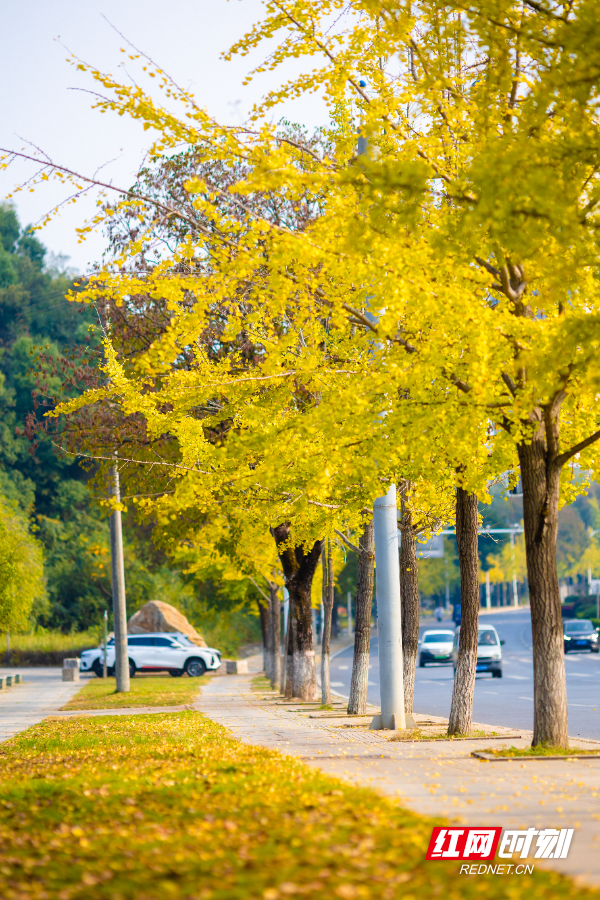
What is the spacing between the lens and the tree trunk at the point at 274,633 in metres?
30.5

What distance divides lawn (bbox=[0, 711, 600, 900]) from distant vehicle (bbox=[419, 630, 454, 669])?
33.3 m

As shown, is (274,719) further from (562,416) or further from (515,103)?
(515,103)

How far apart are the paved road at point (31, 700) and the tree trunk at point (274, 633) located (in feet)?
19.2

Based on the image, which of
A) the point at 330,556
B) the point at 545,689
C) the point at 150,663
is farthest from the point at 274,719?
the point at 150,663

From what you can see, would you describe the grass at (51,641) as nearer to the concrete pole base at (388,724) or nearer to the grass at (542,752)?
the concrete pole base at (388,724)

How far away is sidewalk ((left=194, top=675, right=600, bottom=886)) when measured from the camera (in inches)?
244

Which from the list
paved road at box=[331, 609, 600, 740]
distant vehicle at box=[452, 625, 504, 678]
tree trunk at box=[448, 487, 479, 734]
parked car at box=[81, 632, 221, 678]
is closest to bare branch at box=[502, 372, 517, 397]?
tree trunk at box=[448, 487, 479, 734]

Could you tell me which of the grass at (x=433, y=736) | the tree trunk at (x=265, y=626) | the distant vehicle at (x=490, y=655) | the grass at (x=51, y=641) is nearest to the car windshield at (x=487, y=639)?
the distant vehicle at (x=490, y=655)

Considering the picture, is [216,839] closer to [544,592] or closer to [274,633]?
[544,592]

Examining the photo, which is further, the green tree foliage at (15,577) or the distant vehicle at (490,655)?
the distant vehicle at (490,655)

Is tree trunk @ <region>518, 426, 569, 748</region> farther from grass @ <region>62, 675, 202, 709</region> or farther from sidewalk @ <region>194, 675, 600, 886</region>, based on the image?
grass @ <region>62, 675, 202, 709</region>

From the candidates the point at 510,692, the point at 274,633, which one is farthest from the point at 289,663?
the point at 274,633

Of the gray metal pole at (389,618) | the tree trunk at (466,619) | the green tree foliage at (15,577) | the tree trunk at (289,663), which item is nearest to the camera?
the tree trunk at (466,619)

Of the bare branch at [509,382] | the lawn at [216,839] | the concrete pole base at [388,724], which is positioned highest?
the bare branch at [509,382]
